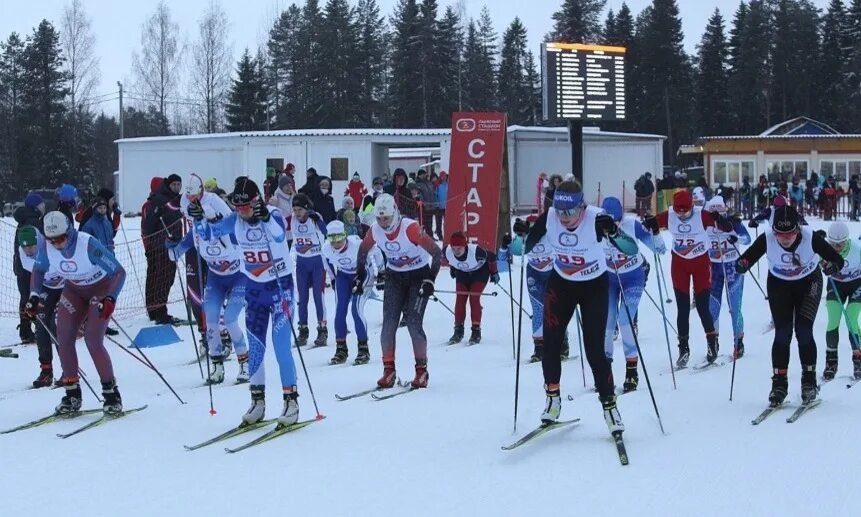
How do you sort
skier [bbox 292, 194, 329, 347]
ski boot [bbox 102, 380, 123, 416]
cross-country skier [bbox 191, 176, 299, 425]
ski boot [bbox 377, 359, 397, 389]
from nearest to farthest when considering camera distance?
cross-country skier [bbox 191, 176, 299, 425] < ski boot [bbox 102, 380, 123, 416] < ski boot [bbox 377, 359, 397, 389] < skier [bbox 292, 194, 329, 347]

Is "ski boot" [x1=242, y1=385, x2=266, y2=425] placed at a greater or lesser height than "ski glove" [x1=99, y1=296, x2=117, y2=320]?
lesser

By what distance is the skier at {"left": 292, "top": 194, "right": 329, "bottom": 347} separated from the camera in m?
12.1

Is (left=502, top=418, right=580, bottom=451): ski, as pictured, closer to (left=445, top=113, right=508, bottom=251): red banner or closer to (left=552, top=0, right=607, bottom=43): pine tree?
(left=445, top=113, right=508, bottom=251): red banner

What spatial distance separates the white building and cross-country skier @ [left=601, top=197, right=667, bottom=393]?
21109 mm

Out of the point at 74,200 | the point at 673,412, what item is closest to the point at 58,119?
the point at 74,200

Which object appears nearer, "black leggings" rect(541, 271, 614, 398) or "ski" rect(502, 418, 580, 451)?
"ski" rect(502, 418, 580, 451)

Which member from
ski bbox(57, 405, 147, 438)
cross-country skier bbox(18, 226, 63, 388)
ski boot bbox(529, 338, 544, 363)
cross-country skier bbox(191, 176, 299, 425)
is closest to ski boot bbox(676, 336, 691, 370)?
ski boot bbox(529, 338, 544, 363)

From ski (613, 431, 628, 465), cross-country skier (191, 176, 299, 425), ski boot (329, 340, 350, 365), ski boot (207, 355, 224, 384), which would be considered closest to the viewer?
ski (613, 431, 628, 465)

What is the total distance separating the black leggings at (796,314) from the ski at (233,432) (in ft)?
13.3

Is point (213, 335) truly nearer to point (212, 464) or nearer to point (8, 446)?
point (8, 446)

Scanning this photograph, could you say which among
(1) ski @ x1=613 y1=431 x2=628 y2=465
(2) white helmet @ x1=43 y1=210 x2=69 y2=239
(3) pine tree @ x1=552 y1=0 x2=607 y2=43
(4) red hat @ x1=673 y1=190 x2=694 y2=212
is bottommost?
(1) ski @ x1=613 y1=431 x2=628 y2=465

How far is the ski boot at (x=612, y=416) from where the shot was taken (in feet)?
22.6

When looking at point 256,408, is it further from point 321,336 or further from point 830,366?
point 830,366

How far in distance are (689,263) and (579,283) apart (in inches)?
160
